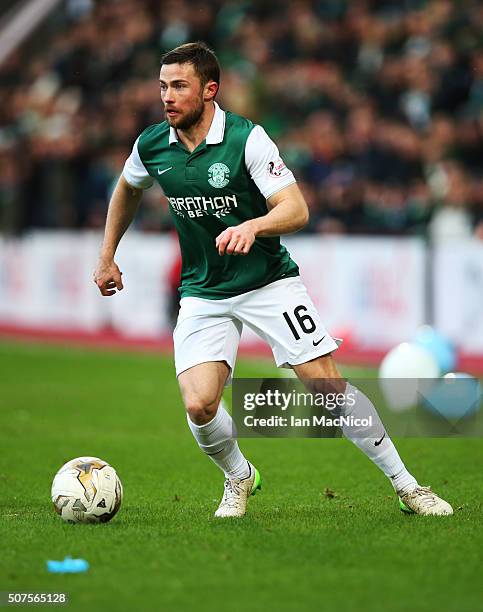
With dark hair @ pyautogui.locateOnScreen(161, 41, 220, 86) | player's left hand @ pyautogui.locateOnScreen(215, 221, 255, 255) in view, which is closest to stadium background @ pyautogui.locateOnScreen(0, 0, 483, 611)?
player's left hand @ pyautogui.locateOnScreen(215, 221, 255, 255)

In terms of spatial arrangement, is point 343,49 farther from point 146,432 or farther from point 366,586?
point 366,586

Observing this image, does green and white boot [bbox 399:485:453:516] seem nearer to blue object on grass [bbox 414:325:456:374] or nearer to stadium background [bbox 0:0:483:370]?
blue object on grass [bbox 414:325:456:374]

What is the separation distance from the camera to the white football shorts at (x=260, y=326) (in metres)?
6.89

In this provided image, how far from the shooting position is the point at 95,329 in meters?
21.2

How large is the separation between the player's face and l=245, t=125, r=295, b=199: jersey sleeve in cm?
37

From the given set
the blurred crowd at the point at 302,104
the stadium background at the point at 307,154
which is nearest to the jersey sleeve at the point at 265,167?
the stadium background at the point at 307,154

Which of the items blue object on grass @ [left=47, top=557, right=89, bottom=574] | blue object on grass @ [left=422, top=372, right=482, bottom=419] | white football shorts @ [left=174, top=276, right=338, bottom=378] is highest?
white football shorts @ [left=174, top=276, right=338, bottom=378]

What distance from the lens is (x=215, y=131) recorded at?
6930 millimetres

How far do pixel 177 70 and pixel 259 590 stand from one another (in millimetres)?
2908

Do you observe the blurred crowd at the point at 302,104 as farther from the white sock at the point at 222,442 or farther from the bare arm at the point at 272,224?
the bare arm at the point at 272,224

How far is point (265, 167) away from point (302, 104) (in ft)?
44.0

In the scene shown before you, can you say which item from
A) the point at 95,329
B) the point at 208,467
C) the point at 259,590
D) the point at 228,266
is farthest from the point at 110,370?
the point at 259,590

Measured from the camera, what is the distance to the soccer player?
683 centimetres

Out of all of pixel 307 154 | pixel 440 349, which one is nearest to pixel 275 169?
pixel 440 349
